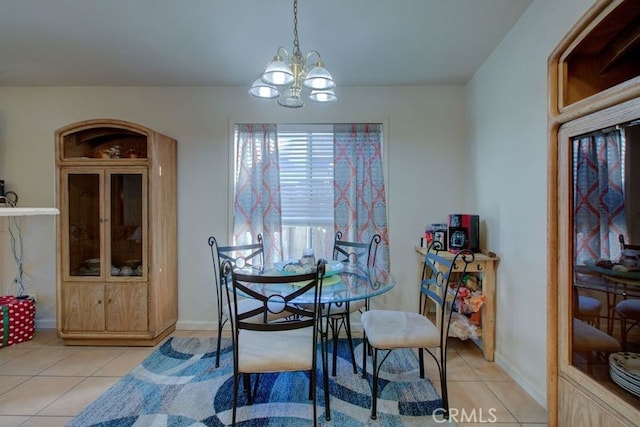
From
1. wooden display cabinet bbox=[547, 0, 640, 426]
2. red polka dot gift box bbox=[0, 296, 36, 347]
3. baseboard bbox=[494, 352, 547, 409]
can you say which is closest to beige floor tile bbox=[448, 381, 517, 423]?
baseboard bbox=[494, 352, 547, 409]

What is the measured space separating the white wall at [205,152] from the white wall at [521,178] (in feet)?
1.63

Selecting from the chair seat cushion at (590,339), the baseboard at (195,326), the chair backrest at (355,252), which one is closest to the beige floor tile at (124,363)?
the baseboard at (195,326)

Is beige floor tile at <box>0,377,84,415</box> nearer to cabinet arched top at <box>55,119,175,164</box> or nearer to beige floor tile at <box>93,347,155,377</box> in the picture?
beige floor tile at <box>93,347,155,377</box>

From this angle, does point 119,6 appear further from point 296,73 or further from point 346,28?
point 346,28

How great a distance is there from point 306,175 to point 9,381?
2783 mm

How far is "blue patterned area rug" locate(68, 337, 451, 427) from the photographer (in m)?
1.80

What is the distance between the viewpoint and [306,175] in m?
3.21

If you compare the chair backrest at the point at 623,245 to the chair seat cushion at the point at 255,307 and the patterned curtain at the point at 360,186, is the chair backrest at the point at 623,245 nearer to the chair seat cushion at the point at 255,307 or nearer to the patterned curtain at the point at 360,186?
the chair seat cushion at the point at 255,307

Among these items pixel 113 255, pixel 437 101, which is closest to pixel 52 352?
pixel 113 255

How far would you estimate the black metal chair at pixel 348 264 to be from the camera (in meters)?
2.32

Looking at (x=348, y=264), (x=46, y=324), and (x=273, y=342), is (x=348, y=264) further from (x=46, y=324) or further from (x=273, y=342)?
(x=46, y=324)

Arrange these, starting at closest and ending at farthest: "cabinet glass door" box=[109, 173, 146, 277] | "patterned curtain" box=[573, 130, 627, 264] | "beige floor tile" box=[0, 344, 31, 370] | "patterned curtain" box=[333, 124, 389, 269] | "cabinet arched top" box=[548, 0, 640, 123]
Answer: "cabinet arched top" box=[548, 0, 640, 123]
"patterned curtain" box=[573, 130, 627, 264]
"beige floor tile" box=[0, 344, 31, 370]
"cabinet glass door" box=[109, 173, 146, 277]
"patterned curtain" box=[333, 124, 389, 269]

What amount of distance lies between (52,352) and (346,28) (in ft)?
11.6

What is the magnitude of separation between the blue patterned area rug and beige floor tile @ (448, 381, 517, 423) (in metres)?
0.13
